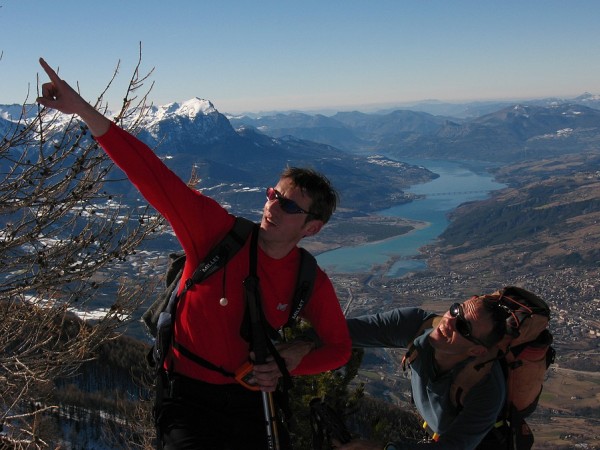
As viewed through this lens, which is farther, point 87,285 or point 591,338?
point 591,338

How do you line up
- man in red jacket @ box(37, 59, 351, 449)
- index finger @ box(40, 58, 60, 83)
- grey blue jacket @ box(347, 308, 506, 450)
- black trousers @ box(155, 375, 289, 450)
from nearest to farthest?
index finger @ box(40, 58, 60, 83) → man in red jacket @ box(37, 59, 351, 449) → black trousers @ box(155, 375, 289, 450) → grey blue jacket @ box(347, 308, 506, 450)

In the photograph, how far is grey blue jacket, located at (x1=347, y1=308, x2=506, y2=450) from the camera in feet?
10.6

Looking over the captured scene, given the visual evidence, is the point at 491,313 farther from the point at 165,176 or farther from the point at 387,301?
the point at 387,301

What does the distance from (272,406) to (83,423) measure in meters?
33.7

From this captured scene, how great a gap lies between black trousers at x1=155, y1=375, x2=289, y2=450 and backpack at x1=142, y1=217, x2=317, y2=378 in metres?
0.14

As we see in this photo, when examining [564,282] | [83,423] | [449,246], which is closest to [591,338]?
[564,282]

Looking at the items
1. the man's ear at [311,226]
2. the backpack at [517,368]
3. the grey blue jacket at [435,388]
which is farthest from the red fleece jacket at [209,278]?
the backpack at [517,368]

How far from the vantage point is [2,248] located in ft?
18.0

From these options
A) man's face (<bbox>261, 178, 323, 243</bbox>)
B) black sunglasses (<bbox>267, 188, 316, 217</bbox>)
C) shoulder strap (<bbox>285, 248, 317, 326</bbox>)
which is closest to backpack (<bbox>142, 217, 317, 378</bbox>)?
shoulder strap (<bbox>285, 248, 317, 326</bbox>)

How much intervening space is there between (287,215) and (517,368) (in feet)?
5.84

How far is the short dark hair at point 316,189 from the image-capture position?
11.3ft

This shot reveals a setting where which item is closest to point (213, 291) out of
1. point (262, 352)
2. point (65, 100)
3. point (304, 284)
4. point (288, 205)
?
point (262, 352)

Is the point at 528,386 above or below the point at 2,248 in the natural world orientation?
below

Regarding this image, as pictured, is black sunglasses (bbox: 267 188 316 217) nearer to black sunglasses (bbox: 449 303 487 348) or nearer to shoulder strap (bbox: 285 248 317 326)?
shoulder strap (bbox: 285 248 317 326)
